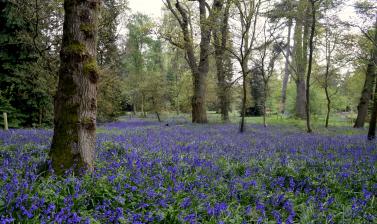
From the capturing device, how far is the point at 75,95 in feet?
14.8

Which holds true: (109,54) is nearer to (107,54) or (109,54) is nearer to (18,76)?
(107,54)

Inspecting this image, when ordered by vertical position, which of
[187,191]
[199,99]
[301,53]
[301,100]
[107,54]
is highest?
[301,53]

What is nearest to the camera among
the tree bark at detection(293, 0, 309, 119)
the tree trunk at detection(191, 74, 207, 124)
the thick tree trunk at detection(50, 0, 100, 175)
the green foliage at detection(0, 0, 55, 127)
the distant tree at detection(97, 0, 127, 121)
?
the thick tree trunk at detection(50, 0, 100, 175)

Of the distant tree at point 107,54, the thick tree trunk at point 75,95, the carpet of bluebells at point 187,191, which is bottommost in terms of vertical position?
the carpet of bluebells at point 187,191

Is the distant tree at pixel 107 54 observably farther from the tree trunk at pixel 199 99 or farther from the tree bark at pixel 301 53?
the tree bark at pixel 301 53

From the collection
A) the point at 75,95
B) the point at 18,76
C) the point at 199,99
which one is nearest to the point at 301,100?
the point at 199,99

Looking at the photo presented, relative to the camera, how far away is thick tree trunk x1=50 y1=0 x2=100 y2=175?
14.7ft

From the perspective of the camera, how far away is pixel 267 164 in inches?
238

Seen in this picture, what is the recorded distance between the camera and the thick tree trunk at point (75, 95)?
4484 mm

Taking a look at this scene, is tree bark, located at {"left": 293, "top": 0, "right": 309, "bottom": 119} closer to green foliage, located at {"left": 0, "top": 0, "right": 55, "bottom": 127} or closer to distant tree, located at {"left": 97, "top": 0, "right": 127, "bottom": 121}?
distant tree, located at {"left": 97, "top": 0, "right": 127, "bottom": 121}

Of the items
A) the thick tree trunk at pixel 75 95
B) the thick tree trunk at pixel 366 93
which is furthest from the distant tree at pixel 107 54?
the thick tree trunk at pixel 366 93

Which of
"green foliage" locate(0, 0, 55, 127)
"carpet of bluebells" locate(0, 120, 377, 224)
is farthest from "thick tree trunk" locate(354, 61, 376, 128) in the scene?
"green foliage" locate(0, 0, 55, 127)

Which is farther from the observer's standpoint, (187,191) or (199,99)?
(199,99)

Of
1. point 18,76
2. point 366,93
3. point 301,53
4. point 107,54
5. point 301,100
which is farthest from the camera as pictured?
point 301,100
